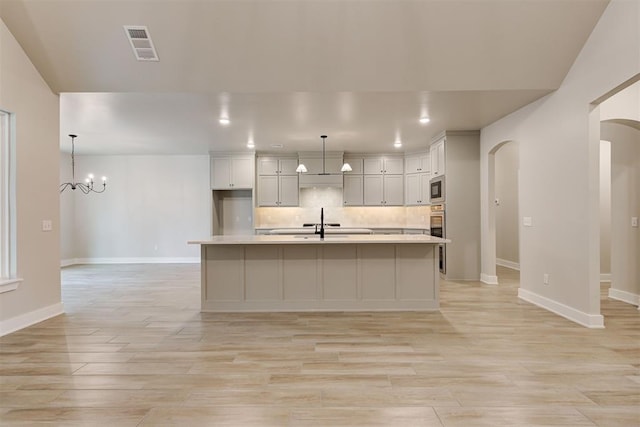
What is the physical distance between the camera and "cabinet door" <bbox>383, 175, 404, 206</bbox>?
8328 mm

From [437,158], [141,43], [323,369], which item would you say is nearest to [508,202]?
[437,158]

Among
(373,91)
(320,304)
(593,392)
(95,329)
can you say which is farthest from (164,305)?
(593,392)

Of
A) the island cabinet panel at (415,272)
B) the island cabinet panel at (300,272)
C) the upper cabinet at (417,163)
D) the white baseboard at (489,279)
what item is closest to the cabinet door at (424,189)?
the upper cabinet at (417,163)

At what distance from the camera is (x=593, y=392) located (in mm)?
2346

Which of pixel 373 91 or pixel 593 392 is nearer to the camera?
pixel 593 392

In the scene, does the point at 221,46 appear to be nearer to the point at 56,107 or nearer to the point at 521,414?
the point at 56,107

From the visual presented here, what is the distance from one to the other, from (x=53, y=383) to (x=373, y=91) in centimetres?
406

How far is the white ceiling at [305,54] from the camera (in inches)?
135

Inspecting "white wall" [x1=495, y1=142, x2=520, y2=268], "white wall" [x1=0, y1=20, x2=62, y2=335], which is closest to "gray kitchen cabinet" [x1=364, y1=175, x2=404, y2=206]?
"white wall" [x1=495, y1=142, x2=520, y2=268]

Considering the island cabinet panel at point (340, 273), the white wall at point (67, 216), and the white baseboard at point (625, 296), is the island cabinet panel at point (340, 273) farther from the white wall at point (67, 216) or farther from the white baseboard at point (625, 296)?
the white wall at point (67, 216)

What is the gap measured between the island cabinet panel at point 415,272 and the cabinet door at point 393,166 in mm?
4170

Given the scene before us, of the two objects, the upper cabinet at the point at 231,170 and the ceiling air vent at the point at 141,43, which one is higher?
the ceiling air vent at the point at 141,43

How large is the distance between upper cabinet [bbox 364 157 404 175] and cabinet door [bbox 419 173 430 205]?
63cm

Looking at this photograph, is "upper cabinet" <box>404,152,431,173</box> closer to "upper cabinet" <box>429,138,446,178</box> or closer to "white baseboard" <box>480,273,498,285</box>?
"upper cabinet" <box>429,138,446,178</box>
